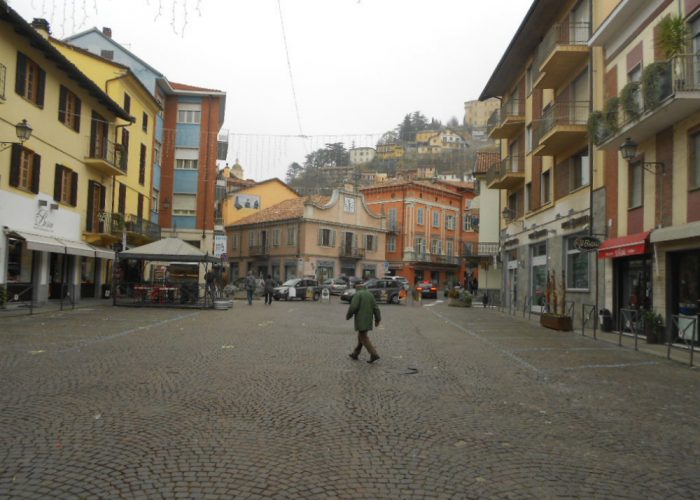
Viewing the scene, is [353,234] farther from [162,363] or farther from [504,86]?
[162,363]

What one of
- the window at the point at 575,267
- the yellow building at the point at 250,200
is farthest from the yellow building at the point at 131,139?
the yellow building at the point at 250,200

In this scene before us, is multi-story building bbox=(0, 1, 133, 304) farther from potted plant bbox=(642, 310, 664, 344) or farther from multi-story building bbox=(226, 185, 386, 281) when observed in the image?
multi-story building bbox=(226, 185, 386, 281)

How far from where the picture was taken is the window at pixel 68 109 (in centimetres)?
2388

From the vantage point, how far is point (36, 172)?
21906 mm

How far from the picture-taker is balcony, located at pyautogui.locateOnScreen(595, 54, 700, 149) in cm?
1320

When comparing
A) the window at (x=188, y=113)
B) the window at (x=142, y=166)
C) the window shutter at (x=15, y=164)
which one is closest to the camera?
the window shutter at (x=15, y=164)

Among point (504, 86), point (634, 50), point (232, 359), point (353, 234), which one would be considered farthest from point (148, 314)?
point (353, 234)

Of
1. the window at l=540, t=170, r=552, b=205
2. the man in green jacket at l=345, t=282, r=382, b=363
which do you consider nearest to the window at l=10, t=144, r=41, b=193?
the man in green jacket at l=345, t=282, r=382, b=363

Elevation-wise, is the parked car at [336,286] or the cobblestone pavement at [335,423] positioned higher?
the parked car at [336,286]

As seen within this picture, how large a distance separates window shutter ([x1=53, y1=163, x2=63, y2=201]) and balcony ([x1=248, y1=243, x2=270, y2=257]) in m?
33.1

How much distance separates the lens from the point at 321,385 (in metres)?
8.19

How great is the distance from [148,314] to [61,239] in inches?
234

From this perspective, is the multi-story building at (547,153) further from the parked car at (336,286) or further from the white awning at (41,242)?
the white awning at (41,242)

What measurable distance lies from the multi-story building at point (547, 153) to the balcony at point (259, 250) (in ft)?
96.6
